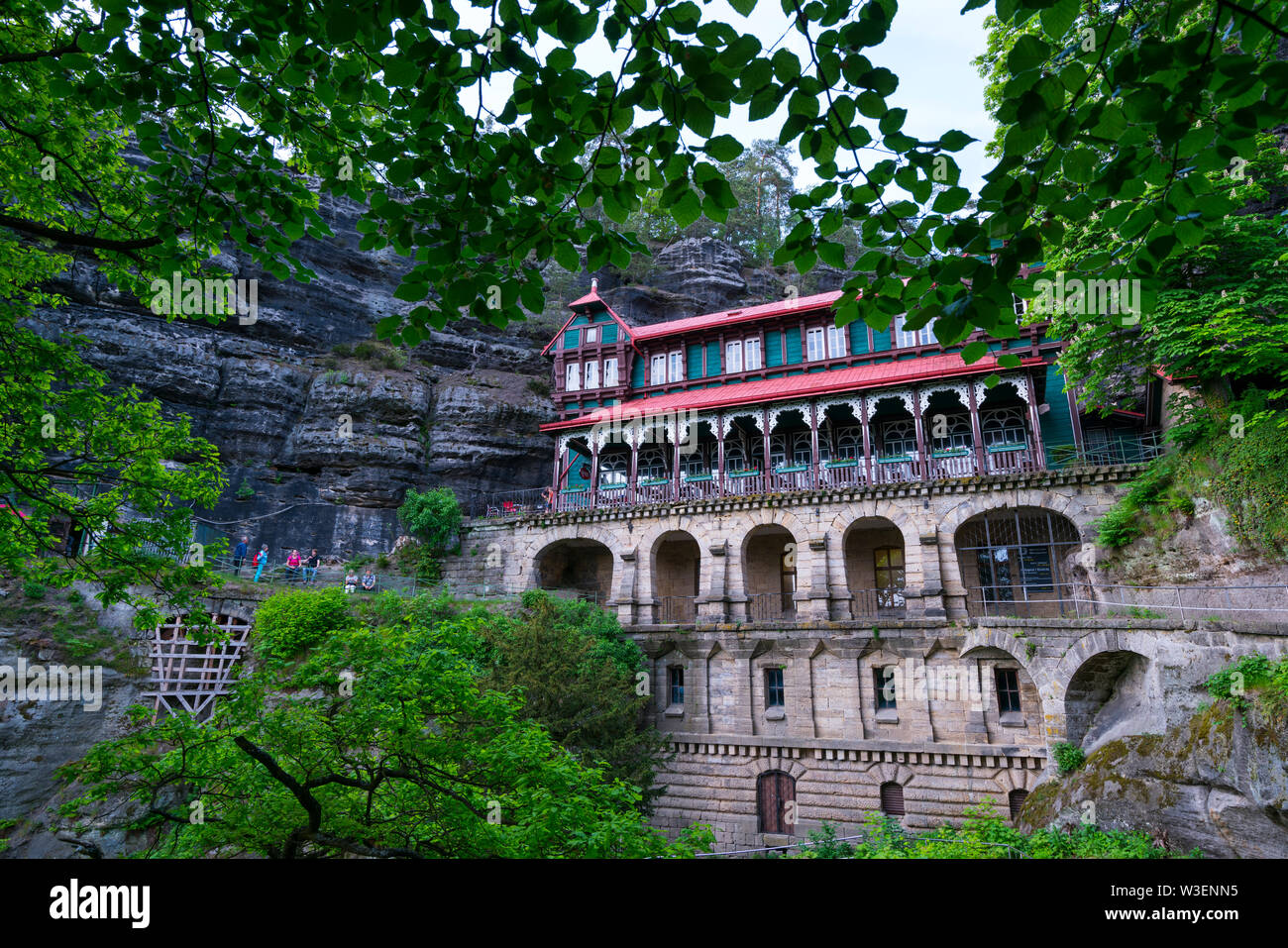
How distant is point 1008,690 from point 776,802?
8202 mm

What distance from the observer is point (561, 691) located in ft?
56.1

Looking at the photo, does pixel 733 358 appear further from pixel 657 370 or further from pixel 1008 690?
pixel 1008 690

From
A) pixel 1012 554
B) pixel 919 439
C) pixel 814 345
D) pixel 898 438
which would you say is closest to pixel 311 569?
pixel 814 345

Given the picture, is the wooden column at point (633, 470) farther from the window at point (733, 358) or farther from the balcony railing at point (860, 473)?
the window at point (733, 358)

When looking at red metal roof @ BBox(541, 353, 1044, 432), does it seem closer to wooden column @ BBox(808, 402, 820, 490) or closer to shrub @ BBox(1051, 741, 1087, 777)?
wooden column @ BBox(808, 402, 820, 490)

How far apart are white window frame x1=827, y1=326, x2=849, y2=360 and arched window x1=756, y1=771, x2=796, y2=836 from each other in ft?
61.1

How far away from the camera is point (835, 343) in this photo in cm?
3144

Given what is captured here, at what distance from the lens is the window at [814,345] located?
31.6 metres

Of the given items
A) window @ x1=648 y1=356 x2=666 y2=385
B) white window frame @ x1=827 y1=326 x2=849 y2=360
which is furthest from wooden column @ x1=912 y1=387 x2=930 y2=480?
window @ x1=648 y1=356 x2=666 y2=385

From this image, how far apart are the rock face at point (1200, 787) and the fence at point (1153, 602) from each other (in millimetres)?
2602

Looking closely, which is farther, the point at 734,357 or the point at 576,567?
the point at 734,357

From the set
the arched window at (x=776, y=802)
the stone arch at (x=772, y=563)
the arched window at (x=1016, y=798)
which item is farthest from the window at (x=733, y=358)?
the arched window at (x=1016, y=798)
